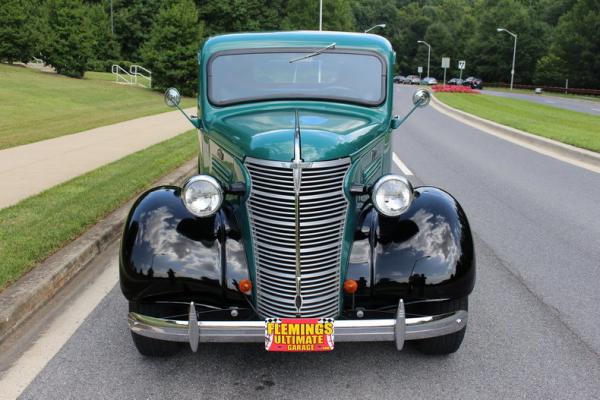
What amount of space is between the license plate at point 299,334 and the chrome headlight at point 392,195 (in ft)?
2.59

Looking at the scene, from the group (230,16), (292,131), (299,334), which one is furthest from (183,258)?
(230,16)

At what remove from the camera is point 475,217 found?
26.3ft

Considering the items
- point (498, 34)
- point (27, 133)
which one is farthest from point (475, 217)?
point (498, 34)

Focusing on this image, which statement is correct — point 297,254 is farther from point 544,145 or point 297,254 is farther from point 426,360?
point 544,145

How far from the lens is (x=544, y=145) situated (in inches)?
626

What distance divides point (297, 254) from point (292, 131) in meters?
0.77

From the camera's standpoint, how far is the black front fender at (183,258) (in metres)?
3.64

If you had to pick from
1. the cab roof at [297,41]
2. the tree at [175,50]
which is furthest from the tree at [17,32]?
the cab roof at [297,41]

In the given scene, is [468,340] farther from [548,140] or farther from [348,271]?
[548,140]

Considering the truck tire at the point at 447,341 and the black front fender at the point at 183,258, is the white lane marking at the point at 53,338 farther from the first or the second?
the truck tire at the point at 447,341

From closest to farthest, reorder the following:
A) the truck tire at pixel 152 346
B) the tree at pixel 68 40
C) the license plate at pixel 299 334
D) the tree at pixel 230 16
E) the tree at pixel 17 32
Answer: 1. the license plate at pixel 299 334
2. the truck tire at pixel 152 346
3. the tree at pixel 17 32
4. the tree at pixel 68 40
5. the tree at pixel 230 16

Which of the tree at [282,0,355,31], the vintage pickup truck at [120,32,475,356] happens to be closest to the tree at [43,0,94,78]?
the vintage pickup truck at [120,32,475,356]

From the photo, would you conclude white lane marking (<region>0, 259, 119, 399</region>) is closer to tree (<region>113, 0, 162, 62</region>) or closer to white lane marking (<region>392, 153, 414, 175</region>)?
white lane marking (<region>392, 153, 414, 175</region>)

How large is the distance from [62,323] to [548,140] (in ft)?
46.8
